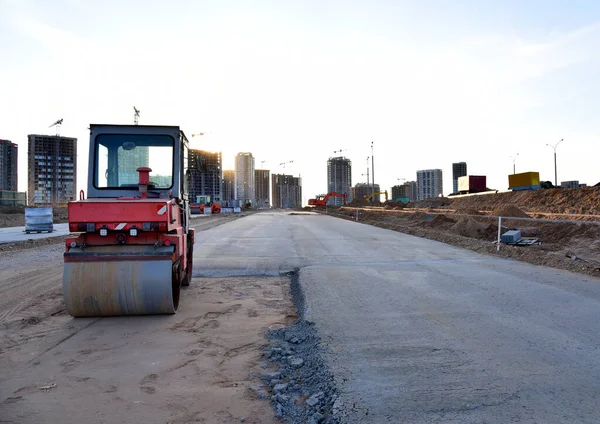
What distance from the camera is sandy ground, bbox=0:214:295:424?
12.3 feet

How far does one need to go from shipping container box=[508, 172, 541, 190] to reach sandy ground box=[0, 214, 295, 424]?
1588 inches

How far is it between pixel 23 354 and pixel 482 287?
784 cm

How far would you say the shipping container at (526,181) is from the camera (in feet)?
136

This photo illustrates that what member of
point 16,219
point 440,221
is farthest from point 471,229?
point 16,219

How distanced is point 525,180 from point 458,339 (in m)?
42.7

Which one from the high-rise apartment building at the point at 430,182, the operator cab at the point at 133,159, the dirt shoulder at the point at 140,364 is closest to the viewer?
the dirt shoulder at the point at 140,364

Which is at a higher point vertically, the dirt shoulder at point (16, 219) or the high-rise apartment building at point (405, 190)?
the high-rise apartment building at point (405, 190)

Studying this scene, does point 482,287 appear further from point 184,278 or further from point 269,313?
point 184,278

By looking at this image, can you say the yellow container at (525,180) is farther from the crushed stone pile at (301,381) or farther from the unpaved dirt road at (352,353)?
the crushed stone pile at (301,381)

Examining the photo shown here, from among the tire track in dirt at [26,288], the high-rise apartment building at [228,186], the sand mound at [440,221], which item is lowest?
the tire track in dirt at [26,288]

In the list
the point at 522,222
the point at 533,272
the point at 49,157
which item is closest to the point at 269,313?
the point at 533,272

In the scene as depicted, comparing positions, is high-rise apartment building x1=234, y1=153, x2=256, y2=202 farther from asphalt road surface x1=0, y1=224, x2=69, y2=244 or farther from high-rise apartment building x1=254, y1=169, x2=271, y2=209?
asphalt road surface x1=0, y1=224, x2=69, y2=244

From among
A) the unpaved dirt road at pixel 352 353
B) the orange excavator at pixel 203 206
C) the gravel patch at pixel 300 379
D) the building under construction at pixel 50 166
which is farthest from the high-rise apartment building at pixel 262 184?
the gravel patch at pixel 300 379

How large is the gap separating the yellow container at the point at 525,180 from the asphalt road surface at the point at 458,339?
1370 inches
